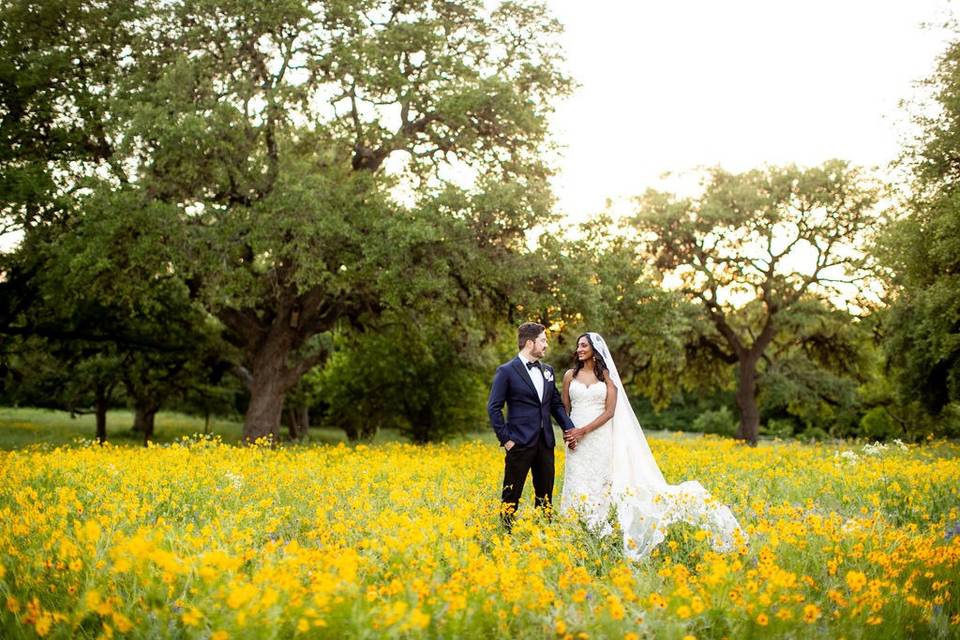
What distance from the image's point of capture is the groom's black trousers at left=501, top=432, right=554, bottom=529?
28.6 feet

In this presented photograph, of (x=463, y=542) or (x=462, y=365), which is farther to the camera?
(x=462, y=365)

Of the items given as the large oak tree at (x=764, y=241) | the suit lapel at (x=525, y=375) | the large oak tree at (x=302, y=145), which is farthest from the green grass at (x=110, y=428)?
the suit lapel at (x=525, y=375)

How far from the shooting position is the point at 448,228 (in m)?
18.7

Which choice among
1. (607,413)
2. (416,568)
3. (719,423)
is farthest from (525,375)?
(719,423)

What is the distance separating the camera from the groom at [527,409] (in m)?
8.70

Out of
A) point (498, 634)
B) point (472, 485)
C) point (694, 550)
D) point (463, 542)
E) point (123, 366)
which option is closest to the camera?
point (498, 634)

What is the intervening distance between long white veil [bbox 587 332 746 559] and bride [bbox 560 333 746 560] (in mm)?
11

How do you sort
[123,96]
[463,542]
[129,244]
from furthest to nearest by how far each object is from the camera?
[123,96]
[129,244]
[463,542]

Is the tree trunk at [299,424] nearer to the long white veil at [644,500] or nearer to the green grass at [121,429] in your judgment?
the green grass at [121,429]

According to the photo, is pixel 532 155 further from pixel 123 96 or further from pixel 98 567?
pixel 98 567

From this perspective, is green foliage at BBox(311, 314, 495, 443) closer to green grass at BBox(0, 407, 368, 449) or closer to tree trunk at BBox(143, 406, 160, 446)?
green grass at BBox(0, 407, 368, 449)

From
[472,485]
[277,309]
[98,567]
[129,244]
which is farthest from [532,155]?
[98,567]

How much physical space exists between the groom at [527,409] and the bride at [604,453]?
0.35 metres

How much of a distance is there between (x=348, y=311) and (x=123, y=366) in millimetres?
10592
